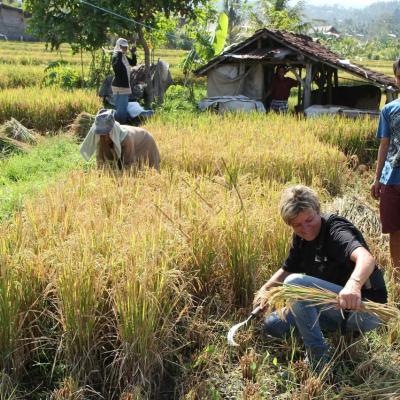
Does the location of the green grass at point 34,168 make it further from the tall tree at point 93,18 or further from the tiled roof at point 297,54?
the tiled roof at point 297,54

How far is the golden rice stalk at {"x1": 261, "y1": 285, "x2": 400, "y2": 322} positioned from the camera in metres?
2.24

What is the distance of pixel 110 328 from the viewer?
2592 mm

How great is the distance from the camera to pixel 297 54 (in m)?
12.3

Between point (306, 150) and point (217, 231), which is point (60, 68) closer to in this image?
point (306, 150)

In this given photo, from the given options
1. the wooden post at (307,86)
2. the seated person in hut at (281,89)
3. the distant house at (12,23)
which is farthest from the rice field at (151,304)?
the distant house at (12,23)

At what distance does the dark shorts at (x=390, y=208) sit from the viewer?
10.8 feet

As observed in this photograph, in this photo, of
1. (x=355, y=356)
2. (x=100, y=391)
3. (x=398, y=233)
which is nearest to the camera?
(x=100, y=391)

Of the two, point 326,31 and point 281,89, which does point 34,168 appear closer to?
point 281,89

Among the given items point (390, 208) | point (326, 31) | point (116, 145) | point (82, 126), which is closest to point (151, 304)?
point (390, 208)

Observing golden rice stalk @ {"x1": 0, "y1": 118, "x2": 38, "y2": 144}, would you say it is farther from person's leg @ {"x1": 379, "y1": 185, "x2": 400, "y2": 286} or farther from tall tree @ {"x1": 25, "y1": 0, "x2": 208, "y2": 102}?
person's leg @ {"x1": 379, "y1": 185, "x2": 400, "y2": 286}

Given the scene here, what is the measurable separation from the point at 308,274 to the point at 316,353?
16.0 inches

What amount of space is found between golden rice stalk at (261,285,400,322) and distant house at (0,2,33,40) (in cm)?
4020

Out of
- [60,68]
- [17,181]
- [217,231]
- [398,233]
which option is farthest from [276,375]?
[60,68]

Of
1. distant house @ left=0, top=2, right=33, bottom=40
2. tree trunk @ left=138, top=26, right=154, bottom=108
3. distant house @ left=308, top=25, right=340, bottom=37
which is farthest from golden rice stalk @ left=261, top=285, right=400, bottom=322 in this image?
distant house @ left=0, top=2, right=33, bottom=40
